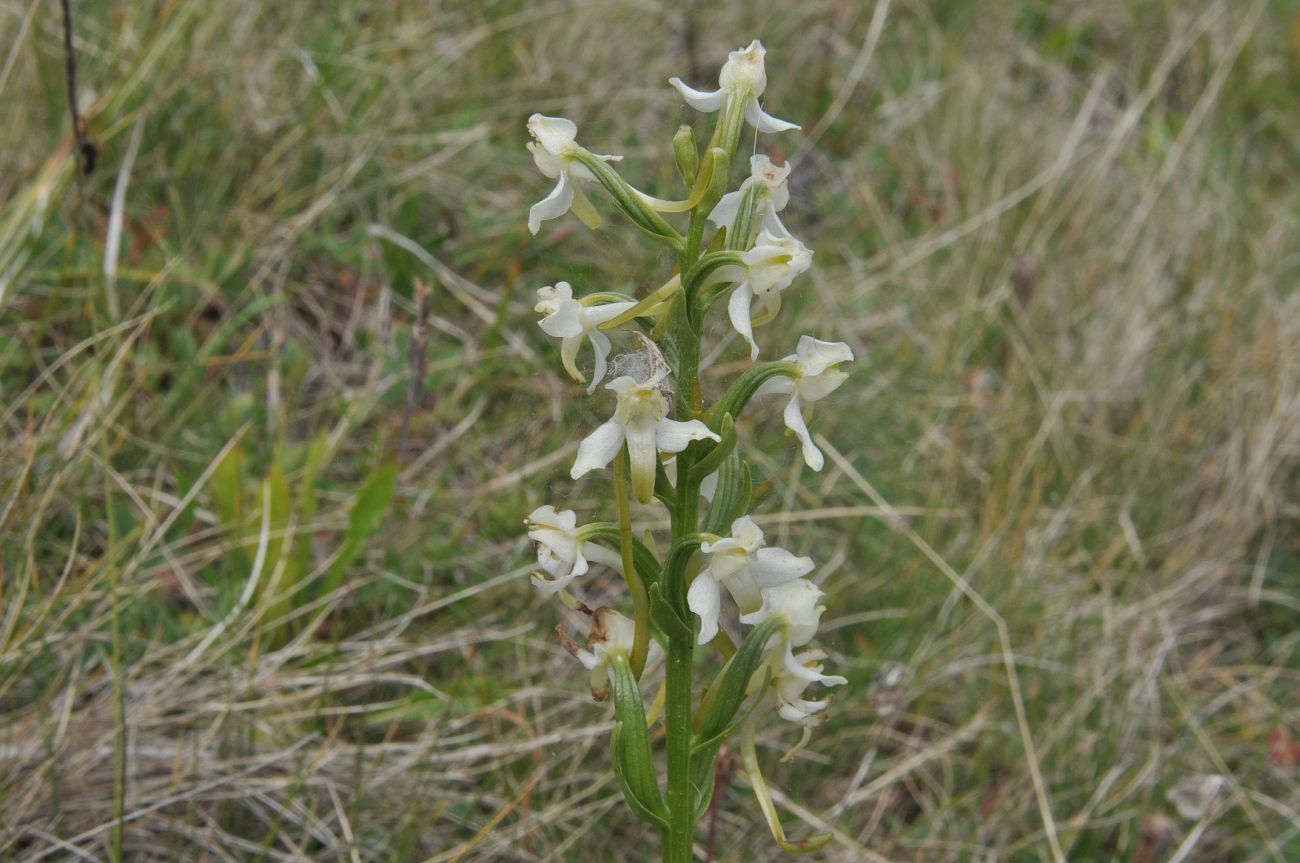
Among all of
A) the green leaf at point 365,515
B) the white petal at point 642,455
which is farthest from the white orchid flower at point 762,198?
the green leaf at point 365,515

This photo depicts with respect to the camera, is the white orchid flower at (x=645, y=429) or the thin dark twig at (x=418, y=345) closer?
the white orchid flower at (x=645, y=429)

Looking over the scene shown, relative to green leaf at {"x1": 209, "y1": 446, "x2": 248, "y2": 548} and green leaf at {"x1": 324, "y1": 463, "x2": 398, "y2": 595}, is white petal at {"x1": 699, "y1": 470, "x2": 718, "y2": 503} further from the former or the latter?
green leaf at {"x1": 209, "y1": 446, "x2": 248, "y2": 548}

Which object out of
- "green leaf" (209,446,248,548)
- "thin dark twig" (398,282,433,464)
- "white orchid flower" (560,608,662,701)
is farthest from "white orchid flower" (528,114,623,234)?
"green leaf" (209,446,248,548)

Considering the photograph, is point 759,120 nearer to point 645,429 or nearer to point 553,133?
point 553,133

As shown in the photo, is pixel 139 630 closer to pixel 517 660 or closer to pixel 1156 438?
pixel 517 660

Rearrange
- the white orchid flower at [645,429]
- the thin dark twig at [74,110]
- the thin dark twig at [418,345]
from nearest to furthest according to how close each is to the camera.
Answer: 1. the white orchid flower at [645,429]
2. the thin dark twig at [418,345]
3. the thin dark twig at [74,110]

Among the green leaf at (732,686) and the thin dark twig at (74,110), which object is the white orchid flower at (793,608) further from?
the thin dark twig at (74,110)

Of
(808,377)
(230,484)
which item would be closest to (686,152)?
(808,377)

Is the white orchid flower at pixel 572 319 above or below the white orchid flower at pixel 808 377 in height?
above
